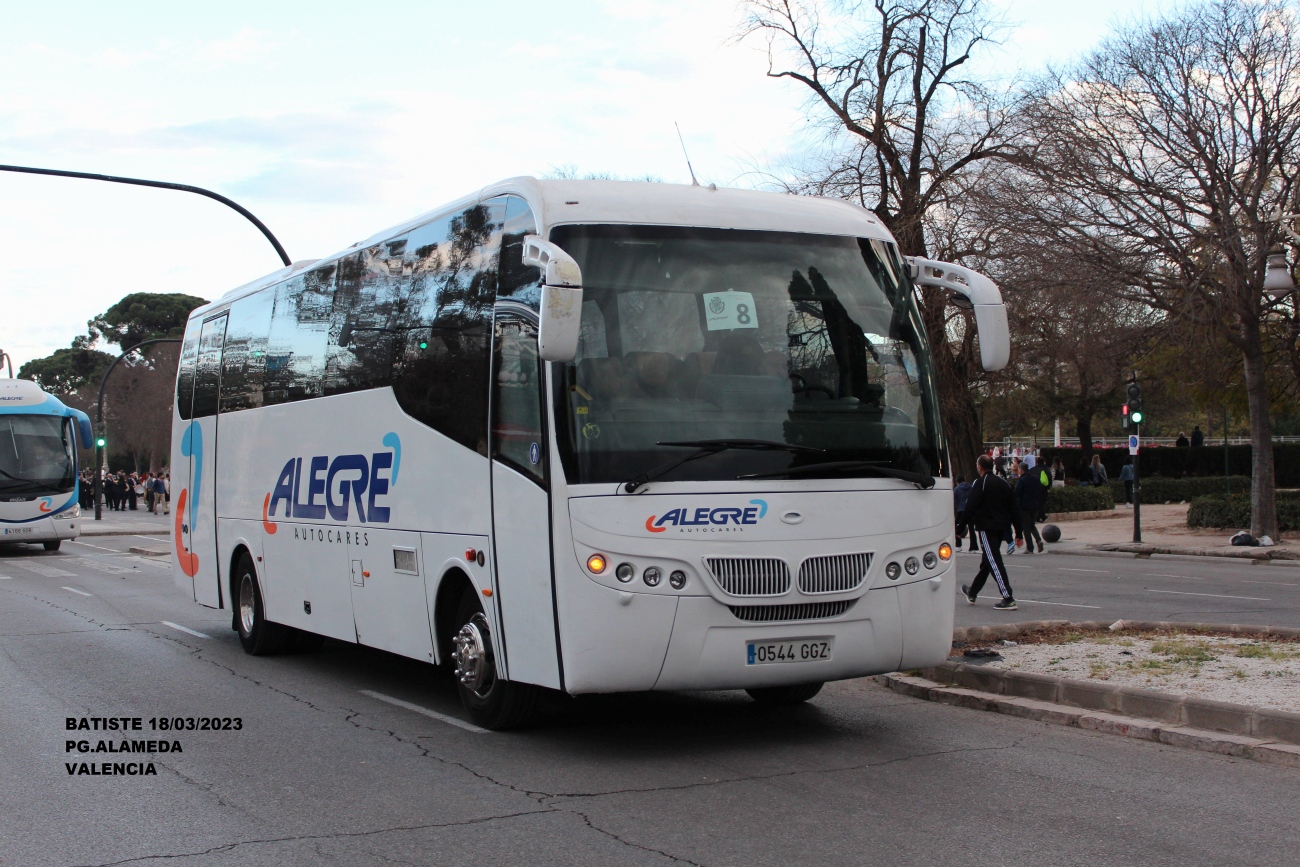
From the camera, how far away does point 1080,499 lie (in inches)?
1425

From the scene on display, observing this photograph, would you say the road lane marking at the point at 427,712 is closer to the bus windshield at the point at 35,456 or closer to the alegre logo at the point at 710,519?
the alegre logo at the point at 710,519

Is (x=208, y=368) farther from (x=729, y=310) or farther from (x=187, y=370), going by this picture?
(x=729, y=310)

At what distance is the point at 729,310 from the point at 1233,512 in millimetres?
24645

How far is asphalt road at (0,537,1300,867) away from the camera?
18.3 feet

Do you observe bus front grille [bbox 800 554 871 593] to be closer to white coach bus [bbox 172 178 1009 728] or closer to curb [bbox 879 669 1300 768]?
white coach bus [bbox 172 178 1009 728]

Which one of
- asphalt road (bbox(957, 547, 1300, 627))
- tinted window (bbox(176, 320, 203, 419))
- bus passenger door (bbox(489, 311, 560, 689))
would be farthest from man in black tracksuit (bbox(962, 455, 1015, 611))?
tinted window (bbox(176, 320, 203, 419))

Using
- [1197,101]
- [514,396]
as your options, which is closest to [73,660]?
[514,396]

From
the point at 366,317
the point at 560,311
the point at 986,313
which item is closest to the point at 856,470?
the point at 986,313

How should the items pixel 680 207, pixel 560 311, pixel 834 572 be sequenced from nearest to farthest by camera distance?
pixel 560 311, pixel 834 572, pixel 680 207

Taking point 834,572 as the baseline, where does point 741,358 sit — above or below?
above

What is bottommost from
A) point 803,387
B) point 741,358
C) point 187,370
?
point 803,387

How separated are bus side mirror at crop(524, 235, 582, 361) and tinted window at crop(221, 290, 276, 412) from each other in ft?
20.3

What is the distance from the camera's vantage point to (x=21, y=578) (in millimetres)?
23297

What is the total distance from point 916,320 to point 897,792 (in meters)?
3.02
